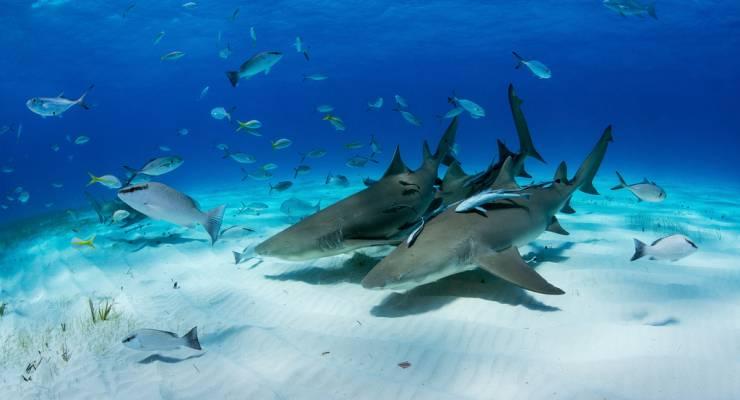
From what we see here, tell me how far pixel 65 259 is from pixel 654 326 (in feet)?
34.6

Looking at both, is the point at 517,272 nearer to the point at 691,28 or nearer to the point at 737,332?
the point at 737,332

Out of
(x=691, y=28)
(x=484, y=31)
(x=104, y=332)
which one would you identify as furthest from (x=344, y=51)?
(x=104, y=332)

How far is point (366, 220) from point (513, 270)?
211 centimetres

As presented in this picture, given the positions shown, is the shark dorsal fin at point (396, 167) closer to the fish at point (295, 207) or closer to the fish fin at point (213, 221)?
the fish fin at point (213, 221)

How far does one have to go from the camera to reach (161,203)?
3.48 metres

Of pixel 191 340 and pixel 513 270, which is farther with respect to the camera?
pixel 513 270

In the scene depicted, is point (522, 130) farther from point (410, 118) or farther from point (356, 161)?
point (356, 161)

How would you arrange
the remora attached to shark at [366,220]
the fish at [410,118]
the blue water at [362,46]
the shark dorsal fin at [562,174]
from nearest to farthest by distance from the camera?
the remora attached to shark at [366,220] < the shark dorsal fin at [562,174] < the fish at [410,118] < the blue water at [362,46]

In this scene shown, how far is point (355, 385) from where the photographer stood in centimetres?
281

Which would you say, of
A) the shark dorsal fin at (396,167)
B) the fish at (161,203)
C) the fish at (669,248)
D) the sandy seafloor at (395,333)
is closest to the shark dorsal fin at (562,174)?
the sandy seafloor at (395,333)

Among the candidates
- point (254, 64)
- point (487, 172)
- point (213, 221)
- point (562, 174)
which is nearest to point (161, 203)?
point (213, 221)

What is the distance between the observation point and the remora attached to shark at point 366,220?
4.93m

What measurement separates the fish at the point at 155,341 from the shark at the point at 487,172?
4259 millimetres

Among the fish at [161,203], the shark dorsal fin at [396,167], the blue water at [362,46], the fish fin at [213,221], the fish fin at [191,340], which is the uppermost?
the fish at [161,203]
